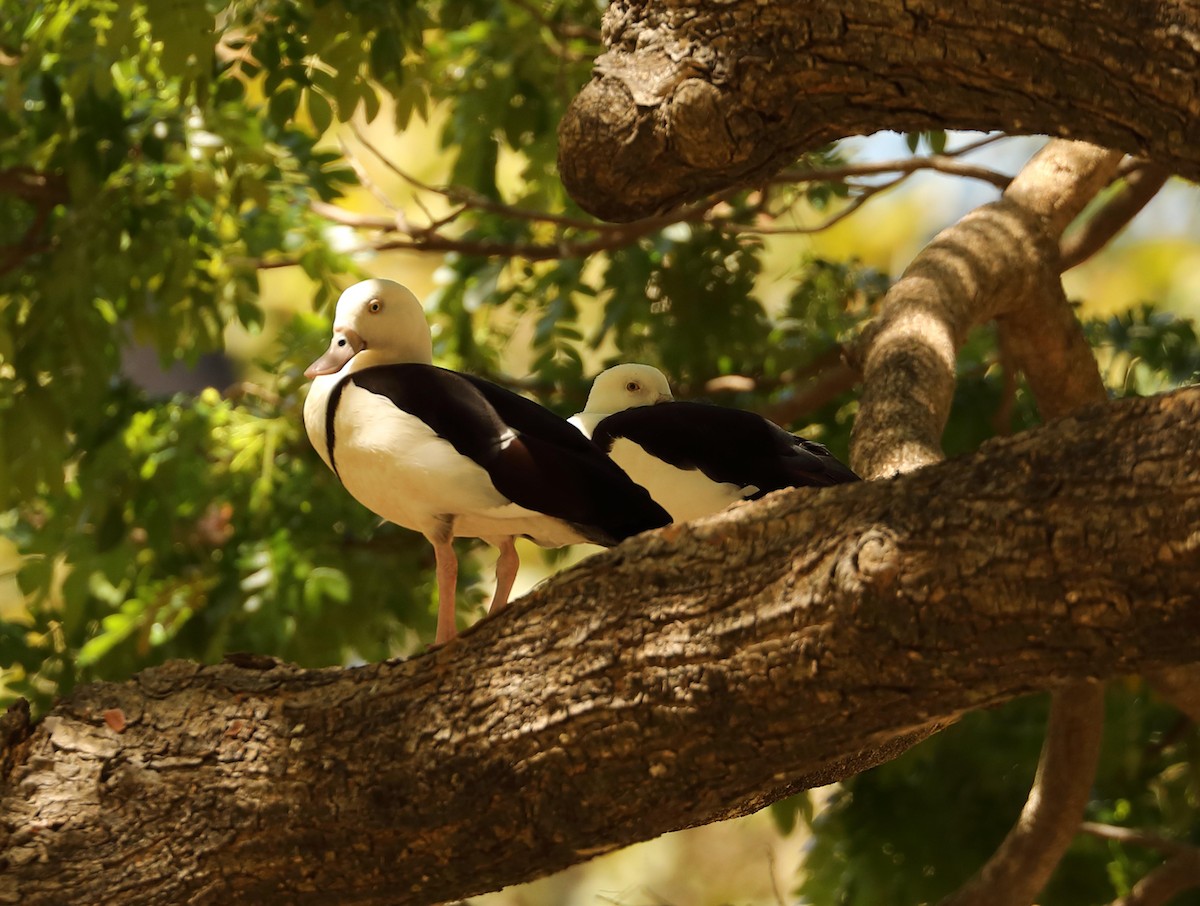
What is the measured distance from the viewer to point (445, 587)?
334 cm

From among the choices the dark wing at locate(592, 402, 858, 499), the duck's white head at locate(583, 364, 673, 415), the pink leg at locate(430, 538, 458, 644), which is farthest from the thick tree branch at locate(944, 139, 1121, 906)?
the pink leg at locate(430, 538, 458, 644)

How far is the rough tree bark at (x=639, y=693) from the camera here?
218 cm

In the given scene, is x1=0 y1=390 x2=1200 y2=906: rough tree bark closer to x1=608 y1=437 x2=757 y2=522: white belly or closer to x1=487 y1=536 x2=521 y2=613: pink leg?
x1=487 y1=536 x2=521 y2=613: pink leg

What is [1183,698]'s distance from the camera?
489 cm

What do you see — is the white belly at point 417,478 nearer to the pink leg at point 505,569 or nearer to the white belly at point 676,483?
the pink leg at point 505,569

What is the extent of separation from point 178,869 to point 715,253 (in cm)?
439

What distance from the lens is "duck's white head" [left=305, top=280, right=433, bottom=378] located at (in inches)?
133

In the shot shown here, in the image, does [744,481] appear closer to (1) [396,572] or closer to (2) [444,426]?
(2) [444,426]

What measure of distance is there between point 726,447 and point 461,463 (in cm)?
84

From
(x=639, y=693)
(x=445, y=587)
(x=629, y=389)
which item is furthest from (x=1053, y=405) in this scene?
(x=639, y=693)

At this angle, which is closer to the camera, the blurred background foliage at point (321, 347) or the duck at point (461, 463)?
the duck at point (461, 463)

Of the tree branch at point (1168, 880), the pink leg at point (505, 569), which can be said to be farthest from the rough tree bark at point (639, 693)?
the tree branch at point (1168, 880)

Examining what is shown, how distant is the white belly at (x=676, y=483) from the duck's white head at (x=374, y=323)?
0.58m

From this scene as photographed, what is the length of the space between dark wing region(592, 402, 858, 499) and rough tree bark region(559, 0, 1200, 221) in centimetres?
86
